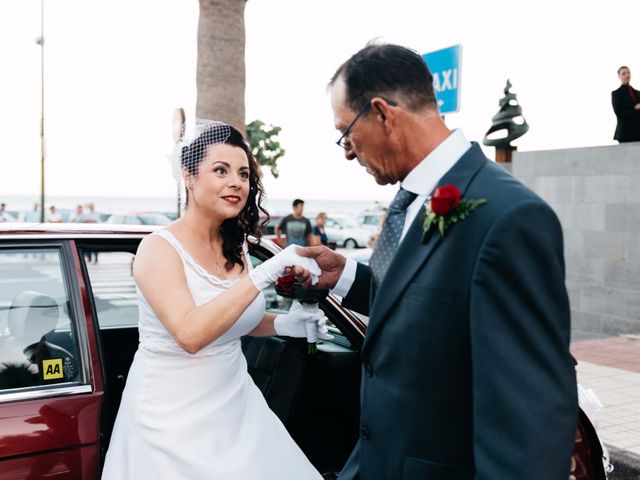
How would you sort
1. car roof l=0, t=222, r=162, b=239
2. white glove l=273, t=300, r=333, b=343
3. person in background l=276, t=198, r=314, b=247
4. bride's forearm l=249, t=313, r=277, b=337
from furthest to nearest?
person in background l=276, t=198, r=314, b=247, bride's forearm l=249, t=313, r=277, b=337, white glove l=273, t=300, r=333, b=343, car roof l=0, t=222, r=162, b=239

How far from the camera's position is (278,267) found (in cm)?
241

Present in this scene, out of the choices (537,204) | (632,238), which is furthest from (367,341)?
(632,238)

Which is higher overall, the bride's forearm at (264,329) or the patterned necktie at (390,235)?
the patterned necktie at (390,235)

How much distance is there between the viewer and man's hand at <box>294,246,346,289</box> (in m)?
2.49

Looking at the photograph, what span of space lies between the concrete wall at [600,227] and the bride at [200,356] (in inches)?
321

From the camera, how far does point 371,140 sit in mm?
1748

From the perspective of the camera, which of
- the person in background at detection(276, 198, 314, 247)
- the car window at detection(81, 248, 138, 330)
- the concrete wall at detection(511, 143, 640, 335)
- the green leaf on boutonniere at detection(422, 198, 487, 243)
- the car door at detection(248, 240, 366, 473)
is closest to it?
the green leaf on boutonniere at detection(422, 198, 487, 243)

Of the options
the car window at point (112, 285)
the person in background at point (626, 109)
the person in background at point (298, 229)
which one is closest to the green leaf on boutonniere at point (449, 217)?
the car window at point (112, 285)

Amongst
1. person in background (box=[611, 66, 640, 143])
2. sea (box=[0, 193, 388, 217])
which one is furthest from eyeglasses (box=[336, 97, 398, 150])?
sea (box=[0, 193, 388, 217])

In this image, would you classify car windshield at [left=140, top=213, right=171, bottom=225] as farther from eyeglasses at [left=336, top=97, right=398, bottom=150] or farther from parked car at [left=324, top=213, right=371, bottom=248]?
eyeglasses at [left=336, top=97, right=398, bottom=150]

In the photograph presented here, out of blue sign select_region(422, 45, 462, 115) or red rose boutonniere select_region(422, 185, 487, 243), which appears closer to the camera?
red rose boutonniere select_region(422, 185, 487, 243)

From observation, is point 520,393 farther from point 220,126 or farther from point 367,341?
point 220,126

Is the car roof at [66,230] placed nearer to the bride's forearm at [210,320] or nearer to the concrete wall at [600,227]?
the bride's forearm at [210,320]

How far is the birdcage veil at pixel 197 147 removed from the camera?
284cm
